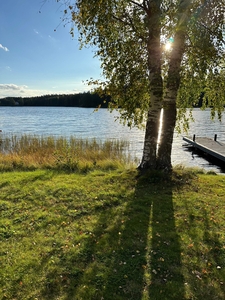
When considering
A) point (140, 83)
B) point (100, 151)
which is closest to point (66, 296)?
point (140, 83)

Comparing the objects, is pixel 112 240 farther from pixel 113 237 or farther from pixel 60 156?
pixel 60 156

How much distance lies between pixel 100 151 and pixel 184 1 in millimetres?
7305

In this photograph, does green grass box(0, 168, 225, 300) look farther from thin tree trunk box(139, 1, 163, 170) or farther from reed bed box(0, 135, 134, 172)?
reed bed box(0, 135, 134, 172)

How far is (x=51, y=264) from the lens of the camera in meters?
3.13

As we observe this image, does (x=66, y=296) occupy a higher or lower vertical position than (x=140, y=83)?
lower

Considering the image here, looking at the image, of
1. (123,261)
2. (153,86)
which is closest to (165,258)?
(123,261)

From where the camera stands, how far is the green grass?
2775mm

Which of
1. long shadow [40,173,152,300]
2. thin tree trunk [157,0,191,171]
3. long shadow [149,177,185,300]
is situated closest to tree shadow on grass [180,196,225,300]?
long shadow [149,177,185,300]

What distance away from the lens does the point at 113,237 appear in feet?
12.4

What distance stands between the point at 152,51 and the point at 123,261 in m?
5.17

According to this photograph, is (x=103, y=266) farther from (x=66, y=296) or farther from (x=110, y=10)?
(x=110, y=10)

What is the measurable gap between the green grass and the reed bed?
2.36m

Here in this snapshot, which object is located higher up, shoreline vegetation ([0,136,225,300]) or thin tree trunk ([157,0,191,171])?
thin tree trunk ([157,0,191,171])

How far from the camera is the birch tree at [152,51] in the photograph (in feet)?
17.6
